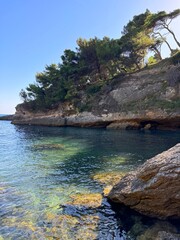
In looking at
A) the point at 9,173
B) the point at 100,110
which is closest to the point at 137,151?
the point at 9,173

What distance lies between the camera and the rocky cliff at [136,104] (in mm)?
37906

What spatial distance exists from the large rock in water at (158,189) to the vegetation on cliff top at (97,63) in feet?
131

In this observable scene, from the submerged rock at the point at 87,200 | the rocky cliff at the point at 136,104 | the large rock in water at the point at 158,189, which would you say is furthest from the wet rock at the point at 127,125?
the large rock in water at the point at 158,189

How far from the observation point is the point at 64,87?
53.1m

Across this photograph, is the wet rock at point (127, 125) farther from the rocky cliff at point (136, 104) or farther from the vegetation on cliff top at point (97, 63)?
the vegetation on cliff top at point (97, 63)

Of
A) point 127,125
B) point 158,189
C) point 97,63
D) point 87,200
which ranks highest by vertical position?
point 97,63

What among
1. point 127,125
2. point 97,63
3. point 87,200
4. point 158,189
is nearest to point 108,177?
point 87,200

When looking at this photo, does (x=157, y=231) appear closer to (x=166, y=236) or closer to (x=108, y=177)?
(x=166, y=236)

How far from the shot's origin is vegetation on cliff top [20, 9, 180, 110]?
1891 inches

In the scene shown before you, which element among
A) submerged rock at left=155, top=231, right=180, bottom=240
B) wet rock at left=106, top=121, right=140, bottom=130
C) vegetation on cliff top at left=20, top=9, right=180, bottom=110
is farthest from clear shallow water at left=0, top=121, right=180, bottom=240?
vegetation on cliff top at left=20, top=9, right=180, bottom=110

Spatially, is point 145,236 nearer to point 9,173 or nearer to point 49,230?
point 49,230

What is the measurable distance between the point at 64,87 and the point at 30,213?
46.1 m

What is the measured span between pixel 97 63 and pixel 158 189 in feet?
164

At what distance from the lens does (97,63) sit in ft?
180
